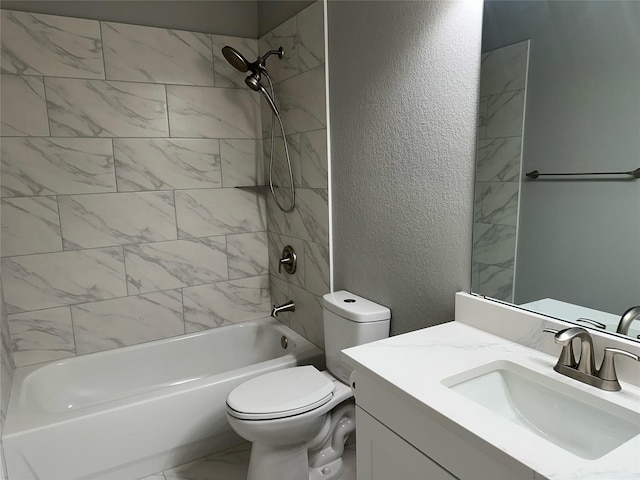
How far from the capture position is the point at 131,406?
1.84 metres

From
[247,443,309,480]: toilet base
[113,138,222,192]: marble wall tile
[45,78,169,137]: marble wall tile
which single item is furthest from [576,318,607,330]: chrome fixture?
[45,78,169,137]: marble wall tile

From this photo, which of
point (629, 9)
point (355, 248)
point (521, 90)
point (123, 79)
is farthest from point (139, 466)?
point (629, 9)

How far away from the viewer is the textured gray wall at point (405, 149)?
57.3 inches

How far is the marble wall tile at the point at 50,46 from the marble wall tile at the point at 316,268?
1431 millimetres

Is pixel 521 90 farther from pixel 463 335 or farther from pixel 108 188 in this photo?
pixel 108 188

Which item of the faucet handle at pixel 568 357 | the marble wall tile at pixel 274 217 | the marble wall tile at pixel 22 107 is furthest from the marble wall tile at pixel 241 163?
the faucet handle at pixel 568 357

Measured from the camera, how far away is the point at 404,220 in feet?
5.60

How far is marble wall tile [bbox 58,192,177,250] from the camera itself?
7.45 feet

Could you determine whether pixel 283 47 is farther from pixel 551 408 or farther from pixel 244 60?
pixel 551 408

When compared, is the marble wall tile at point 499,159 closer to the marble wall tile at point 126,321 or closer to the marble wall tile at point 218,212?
the marble wall tile at point 218,212

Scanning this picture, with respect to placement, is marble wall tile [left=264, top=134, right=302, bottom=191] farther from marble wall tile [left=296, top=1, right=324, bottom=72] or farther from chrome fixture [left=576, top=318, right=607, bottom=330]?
chrome fixture [left=576, top=318, right=607, bottom=330]

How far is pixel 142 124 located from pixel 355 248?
137cm

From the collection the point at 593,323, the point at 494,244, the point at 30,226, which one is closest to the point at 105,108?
the point at 30,226

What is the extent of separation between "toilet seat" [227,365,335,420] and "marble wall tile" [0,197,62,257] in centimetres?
131
